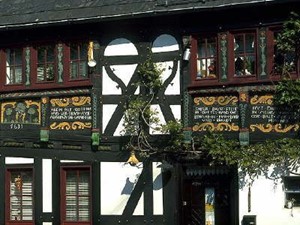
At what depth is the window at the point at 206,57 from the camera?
1448cm

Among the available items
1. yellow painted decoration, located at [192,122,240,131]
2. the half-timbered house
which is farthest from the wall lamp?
yellow painted decoration, located at [192,122,240,131]

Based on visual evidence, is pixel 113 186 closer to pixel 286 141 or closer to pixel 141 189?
pixel 141 189

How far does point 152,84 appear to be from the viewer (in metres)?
14.6

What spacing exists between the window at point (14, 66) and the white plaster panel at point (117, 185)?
9.17 feet

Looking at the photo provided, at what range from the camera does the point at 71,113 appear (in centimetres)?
1526

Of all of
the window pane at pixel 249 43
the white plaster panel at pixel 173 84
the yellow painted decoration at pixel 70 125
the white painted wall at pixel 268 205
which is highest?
the window pane at pixel 249 43

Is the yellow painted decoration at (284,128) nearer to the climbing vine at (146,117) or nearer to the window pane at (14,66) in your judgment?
the climbing vine at (146,117)

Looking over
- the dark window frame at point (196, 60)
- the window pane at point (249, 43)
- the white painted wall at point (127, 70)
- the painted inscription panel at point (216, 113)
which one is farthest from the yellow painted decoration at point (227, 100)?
the window pane at point (249, 43)

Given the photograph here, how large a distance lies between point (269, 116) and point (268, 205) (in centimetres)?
170

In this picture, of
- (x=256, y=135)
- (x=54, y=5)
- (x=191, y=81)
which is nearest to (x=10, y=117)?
(x=54, y=5)

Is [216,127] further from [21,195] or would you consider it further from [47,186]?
[21,195]

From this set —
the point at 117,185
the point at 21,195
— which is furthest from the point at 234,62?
the point at 21,195

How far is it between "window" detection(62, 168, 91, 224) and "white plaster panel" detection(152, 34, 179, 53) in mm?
2904

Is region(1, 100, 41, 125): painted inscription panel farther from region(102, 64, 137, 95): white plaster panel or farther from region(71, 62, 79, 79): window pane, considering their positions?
region(102, 64, 137, 95): white plaster panel
